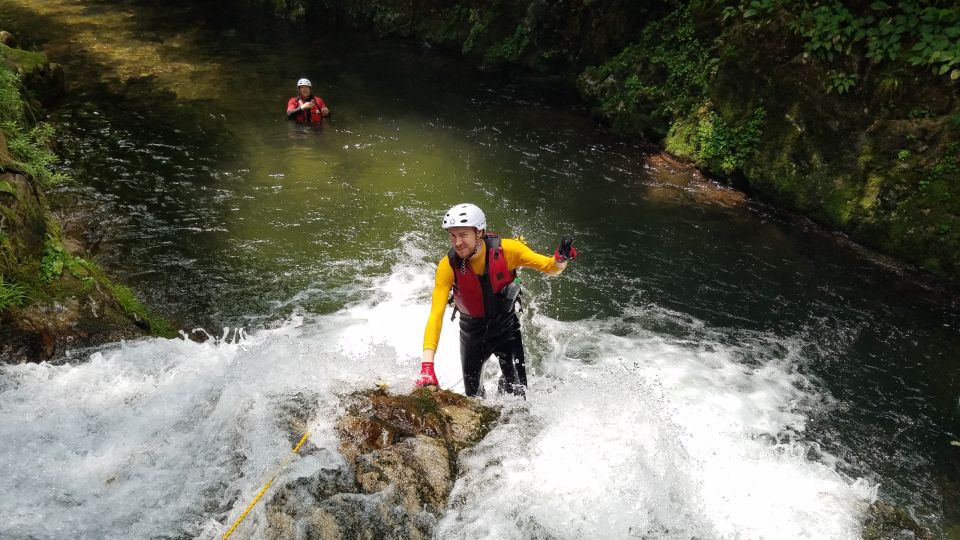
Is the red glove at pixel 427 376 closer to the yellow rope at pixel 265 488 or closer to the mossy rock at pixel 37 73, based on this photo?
the yellow rope at pixel 265 488

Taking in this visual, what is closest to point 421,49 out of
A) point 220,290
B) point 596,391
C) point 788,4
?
point 788,4

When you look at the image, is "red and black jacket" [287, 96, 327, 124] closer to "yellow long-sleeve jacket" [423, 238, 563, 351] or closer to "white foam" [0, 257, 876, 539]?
"white foam" [0, 257, 876, 539]

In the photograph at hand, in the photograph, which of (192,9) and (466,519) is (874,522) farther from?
(192,9)

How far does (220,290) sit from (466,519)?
5.81m

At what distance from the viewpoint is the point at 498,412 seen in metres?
5.57

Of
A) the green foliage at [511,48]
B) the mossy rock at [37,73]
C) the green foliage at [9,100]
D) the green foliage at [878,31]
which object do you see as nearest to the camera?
the green foliage at [878,31]

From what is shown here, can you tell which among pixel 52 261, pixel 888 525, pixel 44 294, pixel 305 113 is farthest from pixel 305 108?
pixel 888 525

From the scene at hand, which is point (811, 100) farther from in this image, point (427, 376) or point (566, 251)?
point (427, 376)

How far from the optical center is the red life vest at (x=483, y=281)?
5.47m

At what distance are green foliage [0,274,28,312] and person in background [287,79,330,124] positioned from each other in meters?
8.83

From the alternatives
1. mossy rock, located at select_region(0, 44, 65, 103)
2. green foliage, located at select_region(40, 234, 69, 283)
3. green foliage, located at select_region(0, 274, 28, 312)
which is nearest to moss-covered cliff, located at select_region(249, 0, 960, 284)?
green foliage, located at select_region(40, 234, 69, 283)

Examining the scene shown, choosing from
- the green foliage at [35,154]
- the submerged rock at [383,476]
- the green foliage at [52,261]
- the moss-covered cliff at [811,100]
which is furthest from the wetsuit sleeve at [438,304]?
the moss-covered cliff at [811,100]

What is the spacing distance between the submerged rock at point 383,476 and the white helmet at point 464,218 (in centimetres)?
156

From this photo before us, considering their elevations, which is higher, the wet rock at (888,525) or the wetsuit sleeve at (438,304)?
the wetsuit sleeve at (438,304)
